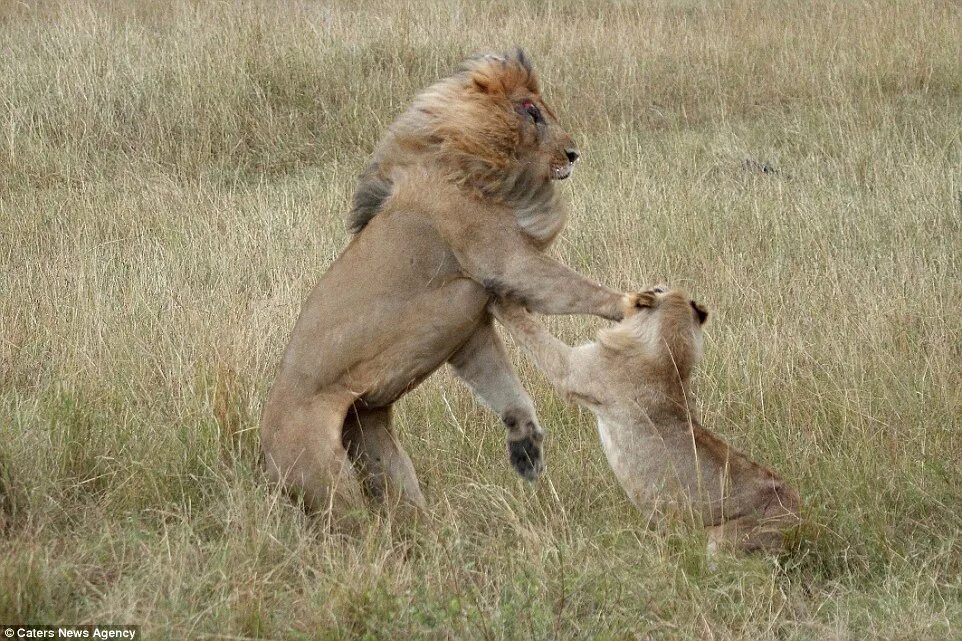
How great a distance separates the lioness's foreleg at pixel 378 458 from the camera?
3879 mm

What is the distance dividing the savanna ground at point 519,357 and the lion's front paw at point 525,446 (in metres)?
0.07

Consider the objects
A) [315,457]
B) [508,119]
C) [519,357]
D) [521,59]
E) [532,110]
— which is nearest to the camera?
[315,457]

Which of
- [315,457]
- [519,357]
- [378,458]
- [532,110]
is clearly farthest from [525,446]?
→ [519,357]

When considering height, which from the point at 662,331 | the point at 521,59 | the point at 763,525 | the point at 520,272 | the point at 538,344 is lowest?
the point at 763,525

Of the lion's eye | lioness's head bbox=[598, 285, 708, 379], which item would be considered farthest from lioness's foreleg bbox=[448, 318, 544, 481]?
the lion's eye

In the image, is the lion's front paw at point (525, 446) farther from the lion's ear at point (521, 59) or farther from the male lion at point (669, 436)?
the lion's ear at point (521, 59)

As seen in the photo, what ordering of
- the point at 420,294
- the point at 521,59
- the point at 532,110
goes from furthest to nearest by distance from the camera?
the point at 521,59 → the point at 532,110 → the point at 420,294

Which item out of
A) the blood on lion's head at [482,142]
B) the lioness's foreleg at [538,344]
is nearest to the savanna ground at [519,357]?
the lioness's foreleg at [538,344]

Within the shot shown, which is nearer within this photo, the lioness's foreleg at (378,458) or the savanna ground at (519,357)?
the savanna ground at (519,357)

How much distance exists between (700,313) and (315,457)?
1.20m

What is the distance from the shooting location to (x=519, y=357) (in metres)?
5.18

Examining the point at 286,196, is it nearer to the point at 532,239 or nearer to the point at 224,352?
the point at 224,352

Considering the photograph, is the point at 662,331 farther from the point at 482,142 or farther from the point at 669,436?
the point at 482,142

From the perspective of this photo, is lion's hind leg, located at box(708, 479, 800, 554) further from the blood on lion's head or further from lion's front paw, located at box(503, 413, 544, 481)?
the blood on lion's head
